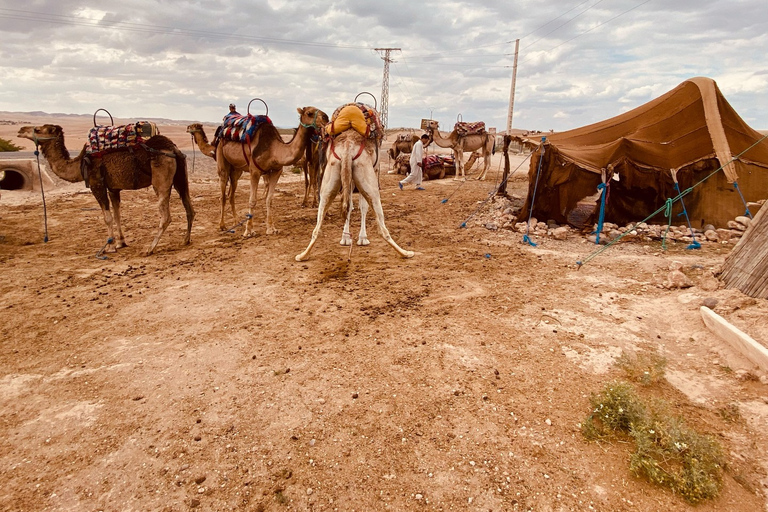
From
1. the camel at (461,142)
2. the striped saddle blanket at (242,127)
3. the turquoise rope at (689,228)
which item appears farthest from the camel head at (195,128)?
the camel at (461,142)

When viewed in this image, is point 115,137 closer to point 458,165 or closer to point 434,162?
point 434,162

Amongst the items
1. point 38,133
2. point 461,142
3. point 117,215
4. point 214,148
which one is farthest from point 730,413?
point 461,142

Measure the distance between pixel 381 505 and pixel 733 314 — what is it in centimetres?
452

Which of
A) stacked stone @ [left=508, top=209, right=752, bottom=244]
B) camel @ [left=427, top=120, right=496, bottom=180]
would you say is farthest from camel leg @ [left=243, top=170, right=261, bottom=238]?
camel @ [left=427, top=120, right=496, bottom=180]

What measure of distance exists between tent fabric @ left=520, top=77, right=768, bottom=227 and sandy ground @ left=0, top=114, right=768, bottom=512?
7.90 feet

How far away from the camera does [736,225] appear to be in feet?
27.9

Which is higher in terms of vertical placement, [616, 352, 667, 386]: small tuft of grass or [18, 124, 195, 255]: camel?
[18, 124, 195, 255]: camel

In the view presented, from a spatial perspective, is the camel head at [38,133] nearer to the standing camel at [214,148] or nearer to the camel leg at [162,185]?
the camel leg at [162,185]

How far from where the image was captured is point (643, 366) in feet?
12.8

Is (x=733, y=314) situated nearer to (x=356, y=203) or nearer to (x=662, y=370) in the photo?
(x=662, y=370)

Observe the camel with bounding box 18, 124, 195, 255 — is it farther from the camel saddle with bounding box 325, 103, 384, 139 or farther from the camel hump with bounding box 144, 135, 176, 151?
the camel saddle with bounding box 325, 103, 384, 139

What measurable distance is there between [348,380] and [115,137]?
6.35 meters

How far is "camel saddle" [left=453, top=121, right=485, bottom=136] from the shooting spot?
17625mm

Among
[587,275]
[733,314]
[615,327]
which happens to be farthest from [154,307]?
[733,314]
